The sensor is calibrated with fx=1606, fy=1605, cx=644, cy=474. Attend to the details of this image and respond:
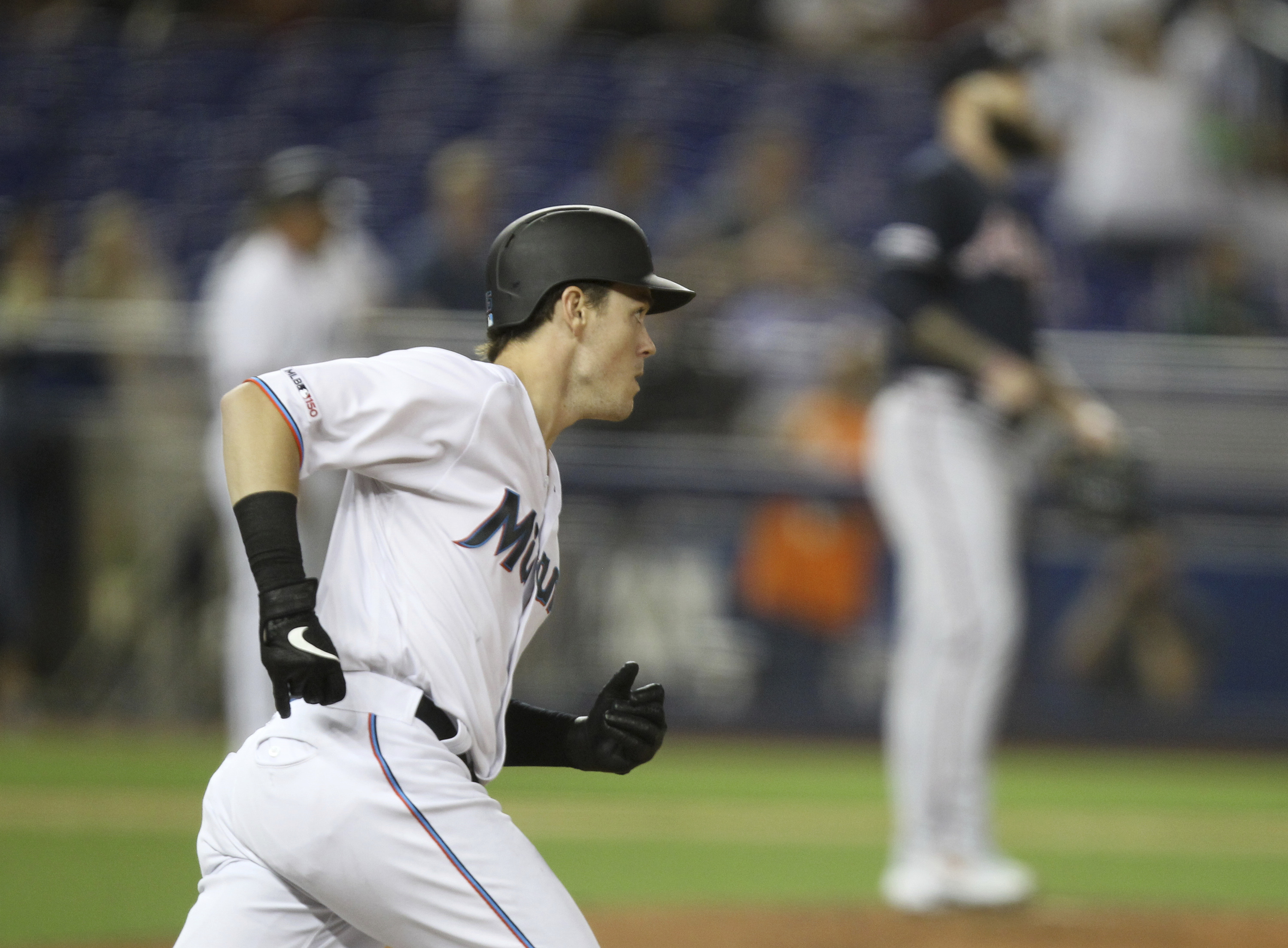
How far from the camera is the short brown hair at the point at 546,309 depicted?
8.57 feet

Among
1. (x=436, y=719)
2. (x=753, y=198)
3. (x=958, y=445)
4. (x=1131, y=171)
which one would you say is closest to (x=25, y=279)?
(x=753, y=198)

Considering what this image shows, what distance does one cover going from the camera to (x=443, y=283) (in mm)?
9180

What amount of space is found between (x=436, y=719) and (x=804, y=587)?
610cm

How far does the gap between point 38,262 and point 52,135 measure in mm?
2626

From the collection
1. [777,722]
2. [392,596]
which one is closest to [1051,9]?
[777,722]

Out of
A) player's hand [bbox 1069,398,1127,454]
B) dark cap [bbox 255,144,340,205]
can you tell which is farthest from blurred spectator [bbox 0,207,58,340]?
player's hand [bbox 1069,398,1127,454]

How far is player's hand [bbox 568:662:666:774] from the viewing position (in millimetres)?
2705

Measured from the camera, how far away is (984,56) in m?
4.99

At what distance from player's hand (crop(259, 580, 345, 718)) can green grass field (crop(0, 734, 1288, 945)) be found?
2.77 m

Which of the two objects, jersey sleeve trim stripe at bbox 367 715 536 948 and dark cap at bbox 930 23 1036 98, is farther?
dark cap at bbox 930 23 1036 98

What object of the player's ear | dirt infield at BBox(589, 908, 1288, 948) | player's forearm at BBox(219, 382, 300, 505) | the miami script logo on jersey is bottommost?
dirt infield at BBox(589, 908, 1288, 948)

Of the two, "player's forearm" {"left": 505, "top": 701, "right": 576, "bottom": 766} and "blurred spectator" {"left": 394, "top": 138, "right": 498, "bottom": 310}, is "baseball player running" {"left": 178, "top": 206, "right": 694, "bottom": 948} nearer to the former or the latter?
"player's forearm" {"left": 505, "top": 701, "right": 576, "bottom": 766}

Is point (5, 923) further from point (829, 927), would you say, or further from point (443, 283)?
point (443, 283)

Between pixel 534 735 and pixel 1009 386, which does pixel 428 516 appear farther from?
pixel 1009 386
